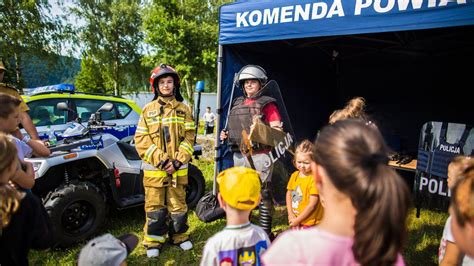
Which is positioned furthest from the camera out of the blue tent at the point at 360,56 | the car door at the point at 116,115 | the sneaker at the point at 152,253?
the car door at the point at 116,115

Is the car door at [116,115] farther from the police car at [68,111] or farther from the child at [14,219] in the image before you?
the child at [14,219]

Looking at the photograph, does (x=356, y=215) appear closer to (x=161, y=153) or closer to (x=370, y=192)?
(x=370, y=192)

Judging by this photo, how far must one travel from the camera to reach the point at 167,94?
11.5 feet

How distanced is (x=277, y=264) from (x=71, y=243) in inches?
120

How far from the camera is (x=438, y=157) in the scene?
4.46 m

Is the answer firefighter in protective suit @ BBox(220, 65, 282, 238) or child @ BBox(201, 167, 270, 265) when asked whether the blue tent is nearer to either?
firefighter in protective suit @ BBox(220, 65, 282, 238)

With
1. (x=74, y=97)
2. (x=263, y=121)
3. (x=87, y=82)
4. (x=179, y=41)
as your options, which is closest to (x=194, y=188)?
(x=263, y=121)

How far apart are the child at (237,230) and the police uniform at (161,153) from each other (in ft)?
5.78

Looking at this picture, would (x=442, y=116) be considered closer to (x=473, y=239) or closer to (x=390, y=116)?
(x=390, y=116)

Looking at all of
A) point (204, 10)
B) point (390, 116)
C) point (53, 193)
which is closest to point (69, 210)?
point (53, 193)

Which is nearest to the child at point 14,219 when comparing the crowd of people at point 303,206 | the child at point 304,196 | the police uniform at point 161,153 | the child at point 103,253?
the crowd of people at point 303,206

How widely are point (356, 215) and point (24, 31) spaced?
14.0m

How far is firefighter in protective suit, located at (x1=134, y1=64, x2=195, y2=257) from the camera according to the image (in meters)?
3.39

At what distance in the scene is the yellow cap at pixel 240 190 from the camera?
1.68m
